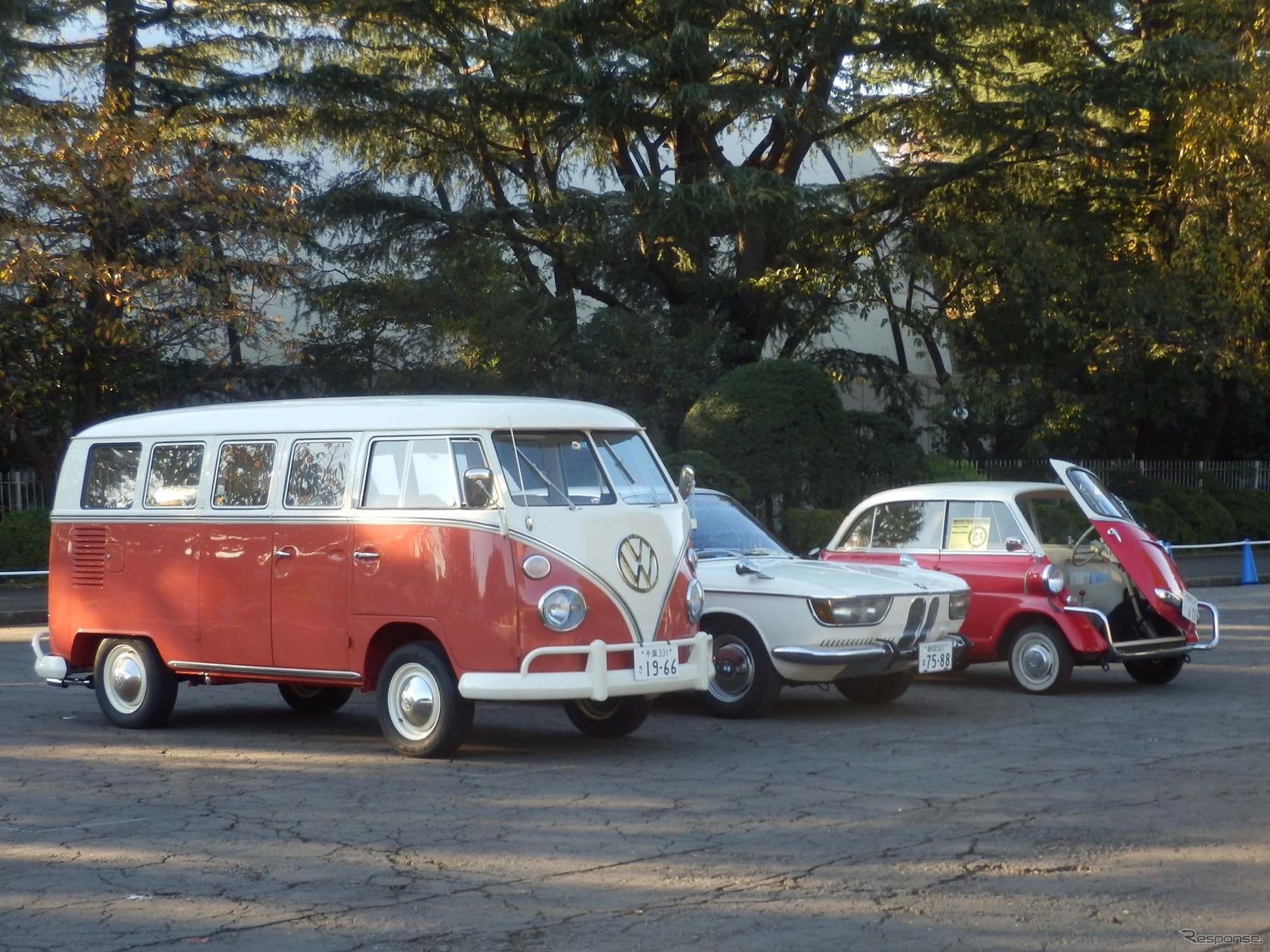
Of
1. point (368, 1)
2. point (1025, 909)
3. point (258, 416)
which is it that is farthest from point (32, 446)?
point (1025, 909)

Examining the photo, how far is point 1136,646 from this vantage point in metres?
12.4

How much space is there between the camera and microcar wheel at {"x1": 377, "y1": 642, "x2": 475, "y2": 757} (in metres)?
9.19

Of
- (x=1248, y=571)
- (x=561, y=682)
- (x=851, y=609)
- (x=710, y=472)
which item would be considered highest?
(x=710, y=472)

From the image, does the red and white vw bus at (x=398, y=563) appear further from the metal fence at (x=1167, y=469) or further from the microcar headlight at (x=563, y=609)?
the metal fence at (x=1167, y=469)

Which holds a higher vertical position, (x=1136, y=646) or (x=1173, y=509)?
(x=1173, y=509)

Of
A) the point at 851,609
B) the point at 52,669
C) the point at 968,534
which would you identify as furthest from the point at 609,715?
the point at 968,534

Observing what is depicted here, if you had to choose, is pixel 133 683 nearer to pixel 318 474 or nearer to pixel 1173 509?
pixel 318 474

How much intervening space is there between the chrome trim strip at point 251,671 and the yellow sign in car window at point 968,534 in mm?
5807

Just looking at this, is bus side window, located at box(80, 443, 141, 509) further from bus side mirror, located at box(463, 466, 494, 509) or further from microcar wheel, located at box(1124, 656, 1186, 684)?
microcar wheel, located at box(1124, 656, 1186, 684)

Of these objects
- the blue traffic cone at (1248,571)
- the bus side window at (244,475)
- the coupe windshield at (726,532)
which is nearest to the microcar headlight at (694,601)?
the coupe windshield at (726,532)

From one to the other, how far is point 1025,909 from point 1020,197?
2682cm

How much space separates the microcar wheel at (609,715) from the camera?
1021 centimetres

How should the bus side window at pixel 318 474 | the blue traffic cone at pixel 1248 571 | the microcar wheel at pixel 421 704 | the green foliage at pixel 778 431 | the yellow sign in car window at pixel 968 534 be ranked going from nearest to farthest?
the microcar wheel at pixel 421 704
the bus side window at pixel 318 474
the yellow sign in car window at pixel 968 534
the green foliage at pixel 778 431
the blue traffic cone at pixel 1248 571

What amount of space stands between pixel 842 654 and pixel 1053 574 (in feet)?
9.10
